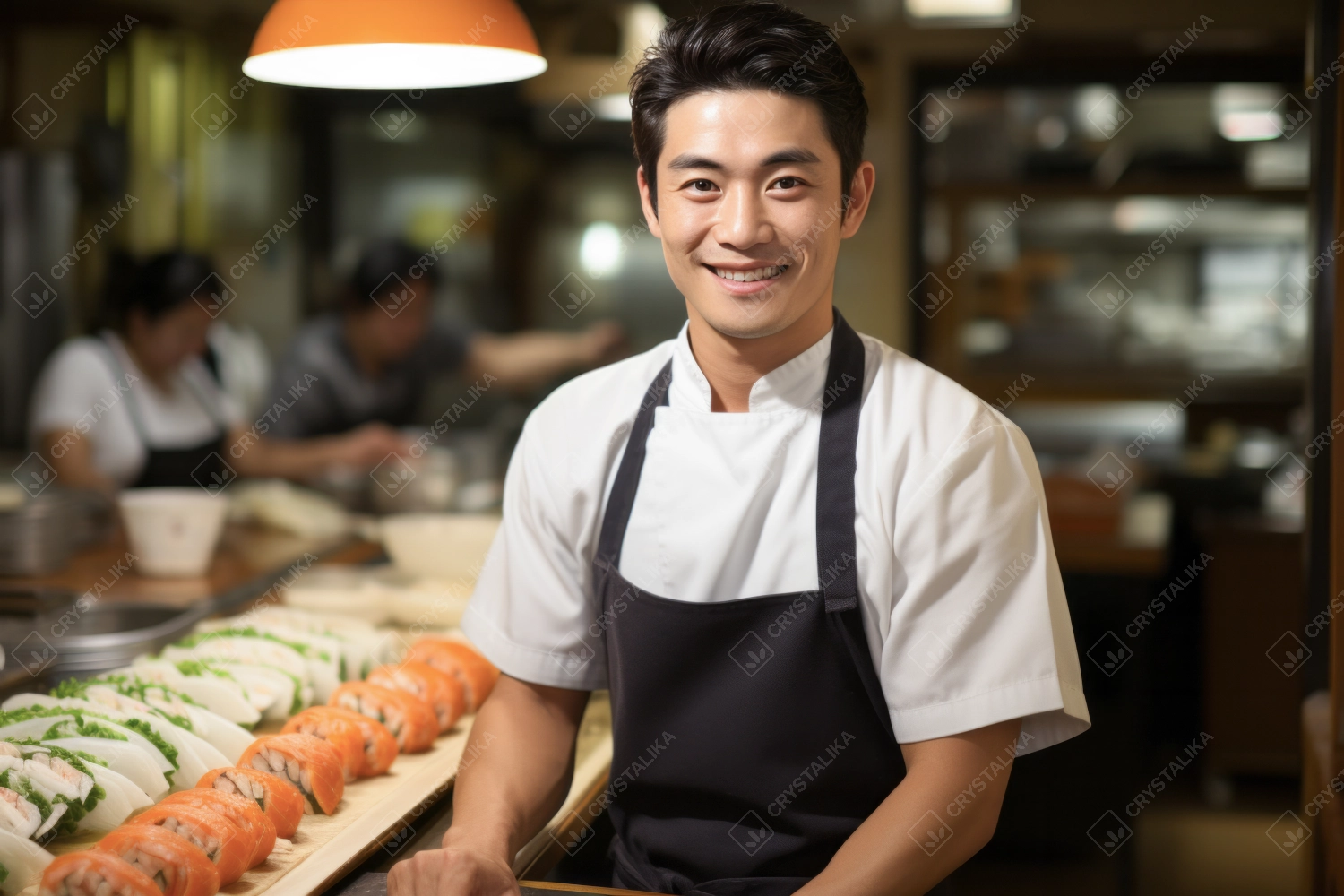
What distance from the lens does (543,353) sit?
445 cm

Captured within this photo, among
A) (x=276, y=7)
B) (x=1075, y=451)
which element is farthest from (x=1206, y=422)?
(x=276, y=7)

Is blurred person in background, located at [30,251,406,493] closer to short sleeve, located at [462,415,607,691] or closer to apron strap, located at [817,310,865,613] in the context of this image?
short sleeve, located at [462,415,607,691]

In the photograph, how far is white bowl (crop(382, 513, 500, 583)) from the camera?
→ 92.8 inches

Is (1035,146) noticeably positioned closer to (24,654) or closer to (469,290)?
(469,290)

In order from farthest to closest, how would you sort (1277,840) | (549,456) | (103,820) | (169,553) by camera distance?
1. (1277,840)
2. (169,553)
3. (549,456)
4. (103,820)

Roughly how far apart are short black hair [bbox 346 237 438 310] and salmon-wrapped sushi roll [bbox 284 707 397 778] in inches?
97.7

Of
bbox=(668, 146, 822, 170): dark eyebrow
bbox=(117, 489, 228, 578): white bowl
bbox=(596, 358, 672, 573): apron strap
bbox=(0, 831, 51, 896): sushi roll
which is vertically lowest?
bbox=(0, 831, 51, 896): sushi roll

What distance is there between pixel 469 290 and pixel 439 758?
12.2 feet

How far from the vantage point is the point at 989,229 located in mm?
4789

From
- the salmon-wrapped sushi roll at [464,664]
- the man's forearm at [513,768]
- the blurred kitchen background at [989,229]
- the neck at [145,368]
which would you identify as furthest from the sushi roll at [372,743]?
the neck at [145,368]

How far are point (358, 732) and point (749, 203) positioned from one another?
82 centimetres

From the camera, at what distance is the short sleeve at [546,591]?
4.86 ft

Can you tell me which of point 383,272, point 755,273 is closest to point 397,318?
point 383,272

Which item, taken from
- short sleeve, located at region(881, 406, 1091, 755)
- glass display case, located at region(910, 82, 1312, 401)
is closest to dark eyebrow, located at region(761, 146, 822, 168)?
short sleeve, located at region(881, 406, 1091, 755)
